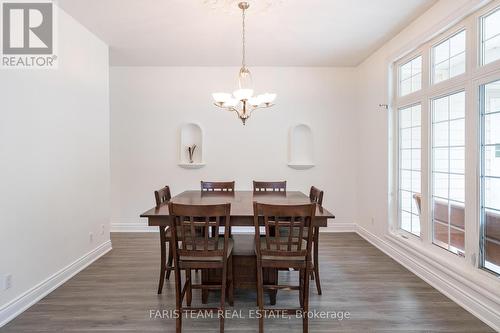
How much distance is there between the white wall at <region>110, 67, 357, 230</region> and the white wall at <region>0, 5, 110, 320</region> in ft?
3.32

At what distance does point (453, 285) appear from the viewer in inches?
106

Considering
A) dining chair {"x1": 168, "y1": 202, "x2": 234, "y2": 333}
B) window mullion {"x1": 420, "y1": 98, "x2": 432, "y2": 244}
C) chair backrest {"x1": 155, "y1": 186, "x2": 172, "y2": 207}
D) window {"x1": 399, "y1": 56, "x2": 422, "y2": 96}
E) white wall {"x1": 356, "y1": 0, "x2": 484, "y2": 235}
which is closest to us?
dining chair {"x1": 168, "y1": 202, "x2": 234, "y2": 333}

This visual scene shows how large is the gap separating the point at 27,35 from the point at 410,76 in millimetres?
4218

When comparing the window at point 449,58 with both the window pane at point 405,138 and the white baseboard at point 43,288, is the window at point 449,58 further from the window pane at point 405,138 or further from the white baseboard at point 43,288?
the white baseboard at point 43,288

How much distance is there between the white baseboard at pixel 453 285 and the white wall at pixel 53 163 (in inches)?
151

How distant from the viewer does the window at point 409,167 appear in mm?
3494

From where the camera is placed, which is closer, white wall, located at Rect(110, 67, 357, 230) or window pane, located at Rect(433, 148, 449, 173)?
window pane, located at Rect(433, 148, 449, 173)

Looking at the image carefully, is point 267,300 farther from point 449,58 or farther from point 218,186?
point 449,58

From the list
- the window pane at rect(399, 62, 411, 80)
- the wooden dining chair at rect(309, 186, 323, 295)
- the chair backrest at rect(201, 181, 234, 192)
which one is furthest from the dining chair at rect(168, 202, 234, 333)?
the window pane at rect(399, 62, 411, 80)

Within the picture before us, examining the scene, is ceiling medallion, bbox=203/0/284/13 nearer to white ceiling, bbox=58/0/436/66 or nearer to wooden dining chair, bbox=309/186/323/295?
white ceiling, bbox=58/0/436/66

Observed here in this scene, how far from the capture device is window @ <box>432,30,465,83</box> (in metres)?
2.74

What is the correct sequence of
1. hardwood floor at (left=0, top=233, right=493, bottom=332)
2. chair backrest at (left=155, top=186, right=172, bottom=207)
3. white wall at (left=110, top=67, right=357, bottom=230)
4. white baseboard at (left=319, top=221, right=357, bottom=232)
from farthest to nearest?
white baseboard at (left=319, top=221, right=357, bottom=232)
white wall at (left=110, top=67, right=357, bottom=230)
chair backrest at (left=155, top=186, right=172, bottom=207)
hardwood floor at (left=0, top=233, right=493, bottom=332)

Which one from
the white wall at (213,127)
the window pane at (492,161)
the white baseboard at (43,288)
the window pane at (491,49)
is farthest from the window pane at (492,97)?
the white baseboard at (43,288)

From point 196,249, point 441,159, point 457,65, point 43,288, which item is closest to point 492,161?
point 441,159
